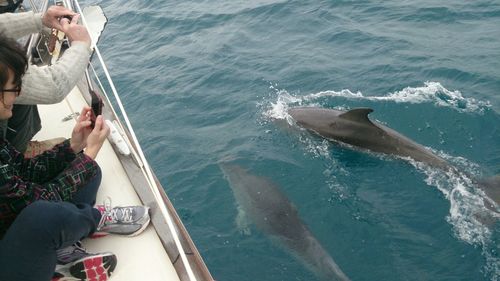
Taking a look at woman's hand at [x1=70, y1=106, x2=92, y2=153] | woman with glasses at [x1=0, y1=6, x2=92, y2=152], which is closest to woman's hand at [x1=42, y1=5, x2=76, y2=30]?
woman with glasses at [x1=0, y1=6, x2=92, y2=152]

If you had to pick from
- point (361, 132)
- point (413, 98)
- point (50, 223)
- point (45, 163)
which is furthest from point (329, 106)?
point (50, 223)

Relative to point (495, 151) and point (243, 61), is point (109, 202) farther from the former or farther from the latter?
point (243, 61)

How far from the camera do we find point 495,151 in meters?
7.42

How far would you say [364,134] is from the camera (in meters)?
7.98

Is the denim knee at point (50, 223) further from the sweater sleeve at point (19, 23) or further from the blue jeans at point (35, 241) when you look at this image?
the sweater sleeve at point (19, 23)

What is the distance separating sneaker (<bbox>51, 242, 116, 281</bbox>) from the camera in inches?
141

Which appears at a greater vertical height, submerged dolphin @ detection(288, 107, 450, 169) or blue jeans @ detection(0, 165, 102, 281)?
blue jeans @ detection(0, 165, 102, 281)

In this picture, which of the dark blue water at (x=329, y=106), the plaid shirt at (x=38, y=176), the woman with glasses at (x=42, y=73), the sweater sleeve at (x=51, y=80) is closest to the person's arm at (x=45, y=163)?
the plaid shirt at (x=38, y=176)

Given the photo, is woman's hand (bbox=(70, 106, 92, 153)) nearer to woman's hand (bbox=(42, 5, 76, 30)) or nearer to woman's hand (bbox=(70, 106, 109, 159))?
woman's hand (bbox=(70, 106, 109, 159))

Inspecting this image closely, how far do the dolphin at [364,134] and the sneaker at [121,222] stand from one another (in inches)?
183

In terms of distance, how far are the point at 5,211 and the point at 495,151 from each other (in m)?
7.28

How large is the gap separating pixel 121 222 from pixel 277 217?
9.71ft

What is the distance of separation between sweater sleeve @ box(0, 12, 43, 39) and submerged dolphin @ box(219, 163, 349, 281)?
12.6 ft

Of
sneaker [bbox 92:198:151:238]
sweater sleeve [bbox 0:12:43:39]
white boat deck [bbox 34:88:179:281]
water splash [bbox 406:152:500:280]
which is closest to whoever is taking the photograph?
white boat deck [bbox 34:88:179:281]
